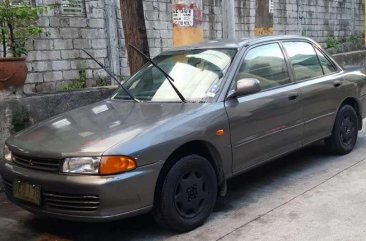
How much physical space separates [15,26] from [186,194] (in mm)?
3629

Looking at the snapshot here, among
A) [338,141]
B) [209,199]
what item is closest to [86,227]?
[209,199]

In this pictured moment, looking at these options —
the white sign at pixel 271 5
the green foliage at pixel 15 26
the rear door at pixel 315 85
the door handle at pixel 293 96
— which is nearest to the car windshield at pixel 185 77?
the door handle at pixel 293 96

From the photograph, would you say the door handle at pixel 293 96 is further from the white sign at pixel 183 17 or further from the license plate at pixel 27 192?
the white sign at pixel 183 17

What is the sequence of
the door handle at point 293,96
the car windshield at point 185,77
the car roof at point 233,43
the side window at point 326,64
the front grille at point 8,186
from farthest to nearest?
the side window at point 326,64 < the door handle at point 293,96 < the car roof at point 233,43 < the car windshield at point 185,77 < the front grille at point 8,186

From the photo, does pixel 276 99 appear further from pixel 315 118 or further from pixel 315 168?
pixel 315 168

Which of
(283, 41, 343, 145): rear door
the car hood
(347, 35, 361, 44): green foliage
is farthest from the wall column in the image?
(347, 35, 361, 44): green foliage

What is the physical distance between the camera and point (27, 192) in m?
3.81

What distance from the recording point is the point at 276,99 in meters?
4.87

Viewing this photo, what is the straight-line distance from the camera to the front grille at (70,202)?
11.5ft

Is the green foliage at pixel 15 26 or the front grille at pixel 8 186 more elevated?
the green foliage at pixel 15 26

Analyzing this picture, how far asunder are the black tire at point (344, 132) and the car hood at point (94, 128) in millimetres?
2398

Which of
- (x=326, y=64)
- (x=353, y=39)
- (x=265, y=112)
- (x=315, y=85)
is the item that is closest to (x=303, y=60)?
(x=315, y=85)

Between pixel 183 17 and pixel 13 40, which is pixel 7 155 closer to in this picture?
pixel 13 40

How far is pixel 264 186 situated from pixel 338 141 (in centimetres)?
141
